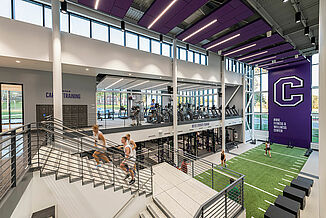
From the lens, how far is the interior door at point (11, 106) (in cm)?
557

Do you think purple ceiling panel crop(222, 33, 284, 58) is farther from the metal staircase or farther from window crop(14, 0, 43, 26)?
window crop(14, 0, 43, 26)

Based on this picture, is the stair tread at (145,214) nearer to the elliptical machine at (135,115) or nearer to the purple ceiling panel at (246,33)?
the elliptical machine at (135,115)

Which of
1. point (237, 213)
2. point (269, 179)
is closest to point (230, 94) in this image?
point (269, 179)

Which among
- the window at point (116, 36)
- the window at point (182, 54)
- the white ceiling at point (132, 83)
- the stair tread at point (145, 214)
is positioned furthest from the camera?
the window at point (182, 54)

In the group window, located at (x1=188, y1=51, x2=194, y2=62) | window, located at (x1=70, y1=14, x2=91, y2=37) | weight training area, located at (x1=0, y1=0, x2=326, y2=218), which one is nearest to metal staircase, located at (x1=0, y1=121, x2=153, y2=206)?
weight training area, located at (x1=0, y1=0, x2=326, y2=218)

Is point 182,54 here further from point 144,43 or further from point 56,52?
point 56,52

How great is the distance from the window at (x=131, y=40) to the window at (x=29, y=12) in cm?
367

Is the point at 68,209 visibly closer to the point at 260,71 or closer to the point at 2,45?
the point at 2,45

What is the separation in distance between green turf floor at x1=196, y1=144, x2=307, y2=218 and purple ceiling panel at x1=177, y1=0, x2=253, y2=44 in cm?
699

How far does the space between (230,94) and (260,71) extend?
4114 millimetres

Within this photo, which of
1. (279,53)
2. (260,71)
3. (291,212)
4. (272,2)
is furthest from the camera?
(260,71)

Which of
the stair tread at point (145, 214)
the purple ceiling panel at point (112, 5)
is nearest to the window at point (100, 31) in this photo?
the purple ceiling panel at point (112, 5)

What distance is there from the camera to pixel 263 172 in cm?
771

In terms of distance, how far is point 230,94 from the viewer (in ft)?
49.2
